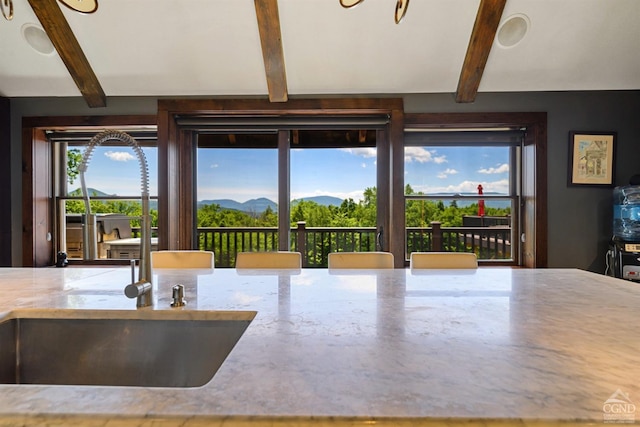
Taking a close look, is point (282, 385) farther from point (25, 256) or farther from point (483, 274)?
point (25, 256)

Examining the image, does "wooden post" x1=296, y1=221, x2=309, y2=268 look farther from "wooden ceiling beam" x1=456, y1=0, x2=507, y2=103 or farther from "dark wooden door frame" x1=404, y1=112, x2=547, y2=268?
"wooden ceiling beam" x1=456, y1=0, x2=507, y2=103

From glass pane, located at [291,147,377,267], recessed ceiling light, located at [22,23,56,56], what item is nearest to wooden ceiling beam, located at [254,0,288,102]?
glass pane, located at [291,147,377,267]

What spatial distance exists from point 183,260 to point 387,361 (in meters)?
1.78

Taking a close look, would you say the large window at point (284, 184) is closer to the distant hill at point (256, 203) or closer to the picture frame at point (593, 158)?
the distant hill at point (256, 203)

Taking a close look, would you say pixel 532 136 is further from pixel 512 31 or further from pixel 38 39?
pixel 38 39

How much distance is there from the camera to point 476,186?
3.96 meters

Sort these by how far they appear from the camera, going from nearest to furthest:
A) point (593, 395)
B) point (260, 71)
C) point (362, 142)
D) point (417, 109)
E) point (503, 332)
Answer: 1. point (593, 395)
2. point (503, 332)
3. point (260, 71)
4. point (417, 109)
5. point (362, 142)

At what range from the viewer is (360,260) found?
206 centimetres

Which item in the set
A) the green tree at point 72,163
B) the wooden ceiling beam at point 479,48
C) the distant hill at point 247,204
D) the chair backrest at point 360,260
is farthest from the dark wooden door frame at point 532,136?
the green tree at point 72,163

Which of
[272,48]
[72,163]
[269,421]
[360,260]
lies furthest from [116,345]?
[72,163]

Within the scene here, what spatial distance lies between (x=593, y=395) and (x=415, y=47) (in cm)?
304

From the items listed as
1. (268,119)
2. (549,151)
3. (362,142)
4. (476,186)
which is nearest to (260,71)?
(268,119)

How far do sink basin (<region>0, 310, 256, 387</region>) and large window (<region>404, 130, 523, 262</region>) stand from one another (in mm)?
3231

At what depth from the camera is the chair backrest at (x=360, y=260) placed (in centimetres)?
203
